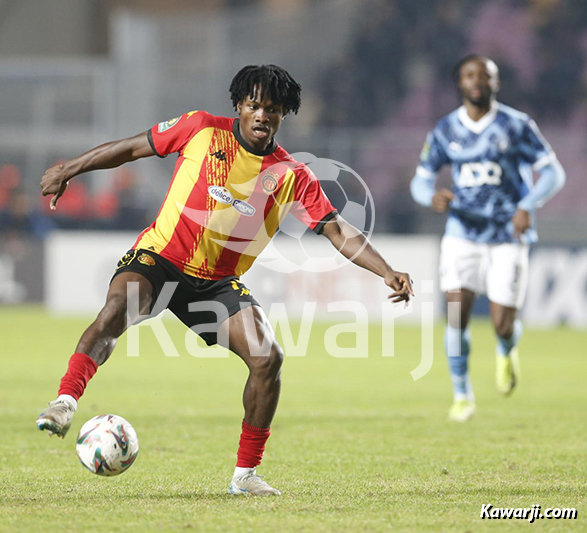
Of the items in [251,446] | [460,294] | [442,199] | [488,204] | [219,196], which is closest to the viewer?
[251,446]

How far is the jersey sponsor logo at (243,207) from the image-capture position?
212 inches

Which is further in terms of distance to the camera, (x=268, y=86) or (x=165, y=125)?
(x=165, y=125)

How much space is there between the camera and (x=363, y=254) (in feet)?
17.1

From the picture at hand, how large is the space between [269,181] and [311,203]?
9.6 inches

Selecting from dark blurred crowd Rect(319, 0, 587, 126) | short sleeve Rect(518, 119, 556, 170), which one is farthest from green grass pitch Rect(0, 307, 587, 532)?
dark blurred crowd Rect(319, 0, 587, 126)

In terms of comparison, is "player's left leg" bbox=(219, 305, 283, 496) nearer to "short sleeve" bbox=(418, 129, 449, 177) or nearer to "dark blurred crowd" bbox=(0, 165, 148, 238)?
"short sleeve" bbox=(418, 129, 449, 177)

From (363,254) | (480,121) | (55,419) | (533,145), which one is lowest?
(55,419)

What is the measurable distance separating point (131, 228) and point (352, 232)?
15.0 meters

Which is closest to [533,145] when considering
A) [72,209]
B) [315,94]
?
[72,209]

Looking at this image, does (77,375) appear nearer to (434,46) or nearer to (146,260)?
(146,260)

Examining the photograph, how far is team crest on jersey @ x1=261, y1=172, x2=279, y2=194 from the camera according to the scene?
17.6ft

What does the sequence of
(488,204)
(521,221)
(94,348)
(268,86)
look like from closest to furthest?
(94,348) → (268,86) → (521,221) → (488,204)

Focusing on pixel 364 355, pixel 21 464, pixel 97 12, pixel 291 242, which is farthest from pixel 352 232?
pixel 97 12

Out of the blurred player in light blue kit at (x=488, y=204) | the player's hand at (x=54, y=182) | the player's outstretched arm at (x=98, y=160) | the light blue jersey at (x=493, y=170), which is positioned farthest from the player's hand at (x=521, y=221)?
the player's hand at (x=54, y=182)
